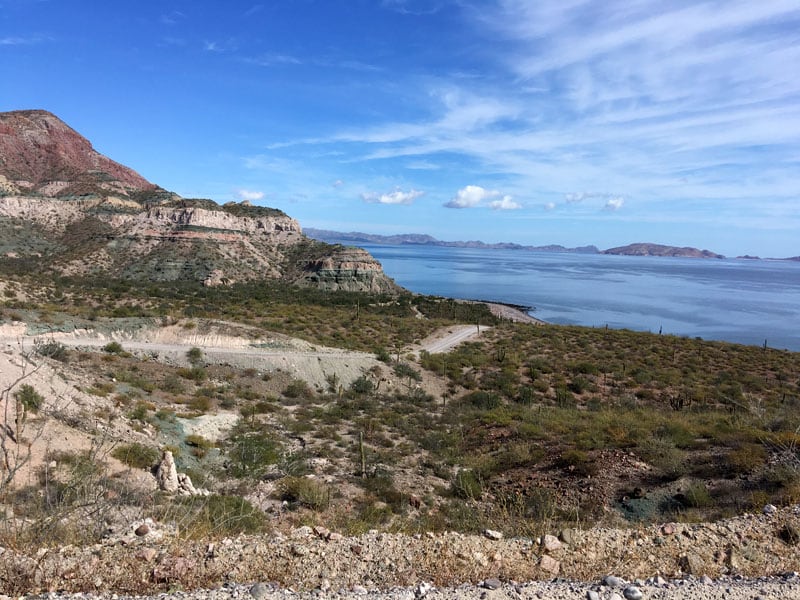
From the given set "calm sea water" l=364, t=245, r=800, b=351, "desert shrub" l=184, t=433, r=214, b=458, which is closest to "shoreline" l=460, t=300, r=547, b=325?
"calm sea water" l=364, t=245, r=800, b=351

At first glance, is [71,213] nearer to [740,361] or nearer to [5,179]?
[5,179]

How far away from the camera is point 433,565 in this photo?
5453mm

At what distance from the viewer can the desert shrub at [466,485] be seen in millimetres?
11938

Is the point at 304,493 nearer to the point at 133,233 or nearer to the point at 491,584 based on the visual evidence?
the point at 491,584

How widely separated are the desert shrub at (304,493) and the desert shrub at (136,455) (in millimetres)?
3307

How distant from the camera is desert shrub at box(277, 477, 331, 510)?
10711 millimetres

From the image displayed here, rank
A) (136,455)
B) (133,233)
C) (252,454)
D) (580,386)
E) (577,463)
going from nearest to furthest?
1. (136,455)
2. (577,463)
3. (252,454)
4. (580,386)
5. (133,233)

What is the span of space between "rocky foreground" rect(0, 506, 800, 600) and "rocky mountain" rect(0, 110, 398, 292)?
6703cm


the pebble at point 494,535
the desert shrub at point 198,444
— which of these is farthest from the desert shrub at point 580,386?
the pebble at point 494,535

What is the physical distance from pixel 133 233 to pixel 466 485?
83.7m

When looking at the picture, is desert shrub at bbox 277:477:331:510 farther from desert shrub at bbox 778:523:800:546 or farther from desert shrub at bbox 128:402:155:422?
desert shrub at bbox 778:523:800:546

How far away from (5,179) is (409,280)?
10242cm

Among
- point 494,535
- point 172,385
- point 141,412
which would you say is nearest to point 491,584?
point 494,535

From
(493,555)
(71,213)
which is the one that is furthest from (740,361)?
(71,213)
